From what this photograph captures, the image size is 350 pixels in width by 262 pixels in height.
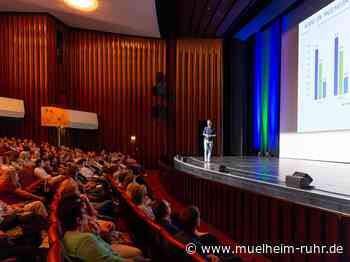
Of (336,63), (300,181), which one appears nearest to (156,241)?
(300,181)

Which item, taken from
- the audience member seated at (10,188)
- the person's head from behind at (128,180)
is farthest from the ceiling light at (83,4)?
the audience member seated at (10,188)

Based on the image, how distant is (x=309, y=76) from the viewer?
6.41 meters

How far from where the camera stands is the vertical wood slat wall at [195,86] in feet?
34.7

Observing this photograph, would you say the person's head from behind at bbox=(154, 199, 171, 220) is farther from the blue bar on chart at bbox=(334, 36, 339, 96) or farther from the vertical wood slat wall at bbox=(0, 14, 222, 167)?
the vertical wood slat wall at bbox=(0, 14, 222, 167)

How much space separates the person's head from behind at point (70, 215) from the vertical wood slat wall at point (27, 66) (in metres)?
8.33

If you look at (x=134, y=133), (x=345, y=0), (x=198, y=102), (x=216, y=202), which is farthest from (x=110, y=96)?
(x=216, y=202)

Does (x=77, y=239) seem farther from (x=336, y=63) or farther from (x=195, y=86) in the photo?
(x=195, y=86)

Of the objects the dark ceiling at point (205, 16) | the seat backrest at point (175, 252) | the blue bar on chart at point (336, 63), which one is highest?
the dark ceiling at point (205, 16)

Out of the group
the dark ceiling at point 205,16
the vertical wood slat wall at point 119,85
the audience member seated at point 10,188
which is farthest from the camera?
the vertical wood slat wall at point 119,85

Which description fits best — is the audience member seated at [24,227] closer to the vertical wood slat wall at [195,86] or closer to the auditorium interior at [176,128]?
the auditorium interior at [176,128]

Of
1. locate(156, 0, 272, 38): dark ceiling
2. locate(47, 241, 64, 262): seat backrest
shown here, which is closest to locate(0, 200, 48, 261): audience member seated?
locate(47, 241, 64, 262): seat backrest

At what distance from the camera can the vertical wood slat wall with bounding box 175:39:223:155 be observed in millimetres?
10578

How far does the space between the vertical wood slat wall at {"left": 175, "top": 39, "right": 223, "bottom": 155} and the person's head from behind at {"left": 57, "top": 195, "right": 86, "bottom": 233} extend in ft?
28.7

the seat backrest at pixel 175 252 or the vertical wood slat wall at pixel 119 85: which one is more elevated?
the vertical wood slat wall at pixel 119 85
